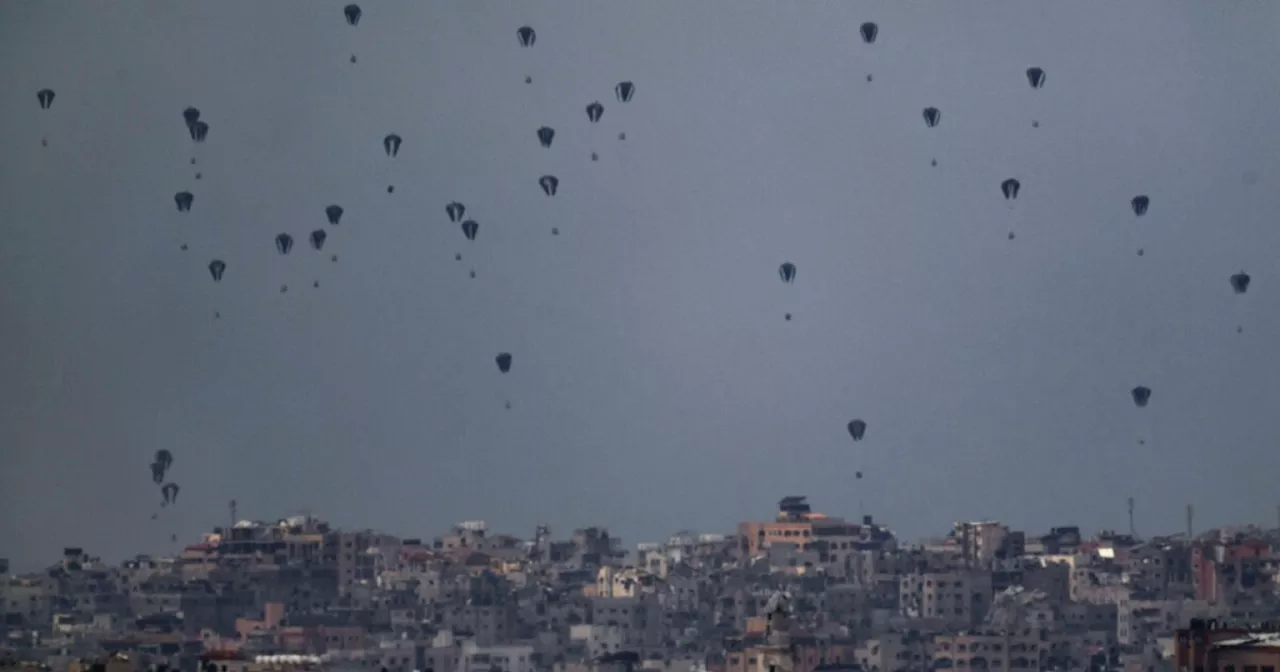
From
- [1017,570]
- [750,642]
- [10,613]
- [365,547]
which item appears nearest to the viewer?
[750,642]

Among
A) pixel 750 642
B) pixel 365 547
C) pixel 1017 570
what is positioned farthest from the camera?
pixel 365 547

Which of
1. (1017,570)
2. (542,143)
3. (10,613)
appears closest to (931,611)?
(1017,570)

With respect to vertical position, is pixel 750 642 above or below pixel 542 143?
below

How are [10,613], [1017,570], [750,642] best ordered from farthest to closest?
[1017,570], [10,613], [750,642]

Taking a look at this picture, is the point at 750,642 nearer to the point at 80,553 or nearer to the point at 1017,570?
the point at 1017,570

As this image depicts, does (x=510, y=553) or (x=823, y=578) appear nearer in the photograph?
(x=823, y=578)

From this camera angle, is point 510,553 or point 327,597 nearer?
point 327,597

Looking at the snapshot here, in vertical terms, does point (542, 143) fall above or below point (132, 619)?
above

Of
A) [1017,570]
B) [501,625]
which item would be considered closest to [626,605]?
[501,625]

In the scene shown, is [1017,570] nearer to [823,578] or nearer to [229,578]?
[823,578]
